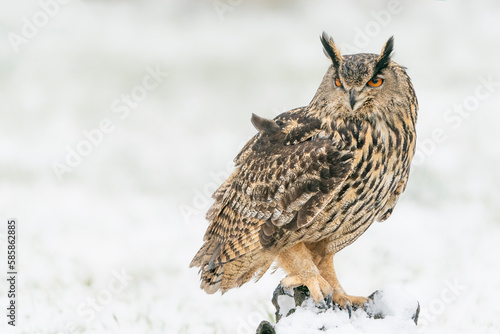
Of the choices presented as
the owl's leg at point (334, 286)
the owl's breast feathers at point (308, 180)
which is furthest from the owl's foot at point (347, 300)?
the owl's breast feathers at point (308, 180)

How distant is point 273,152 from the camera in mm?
3113

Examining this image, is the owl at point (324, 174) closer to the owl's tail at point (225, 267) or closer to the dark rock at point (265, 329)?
the owl's tail at point (225, 267)

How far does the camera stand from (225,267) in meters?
3.28

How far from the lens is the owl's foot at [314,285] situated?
10.1ft

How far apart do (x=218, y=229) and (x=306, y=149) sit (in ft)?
2.10

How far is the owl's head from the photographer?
281 cm

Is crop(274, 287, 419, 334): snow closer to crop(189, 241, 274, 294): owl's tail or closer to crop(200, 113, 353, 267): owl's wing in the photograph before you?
crop(189, 241, 274, 294): owl's tail

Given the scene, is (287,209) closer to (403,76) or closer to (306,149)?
(306,149)

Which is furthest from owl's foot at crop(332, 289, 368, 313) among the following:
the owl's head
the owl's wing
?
the owl's head

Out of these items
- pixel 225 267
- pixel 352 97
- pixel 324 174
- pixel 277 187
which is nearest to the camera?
pixel 352 97

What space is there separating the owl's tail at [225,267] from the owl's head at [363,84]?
2.54 ft

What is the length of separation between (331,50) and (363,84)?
0.73 feet

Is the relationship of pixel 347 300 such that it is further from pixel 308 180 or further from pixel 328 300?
pixel 308 180

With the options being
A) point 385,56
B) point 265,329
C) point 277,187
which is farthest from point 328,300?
point 385,56
